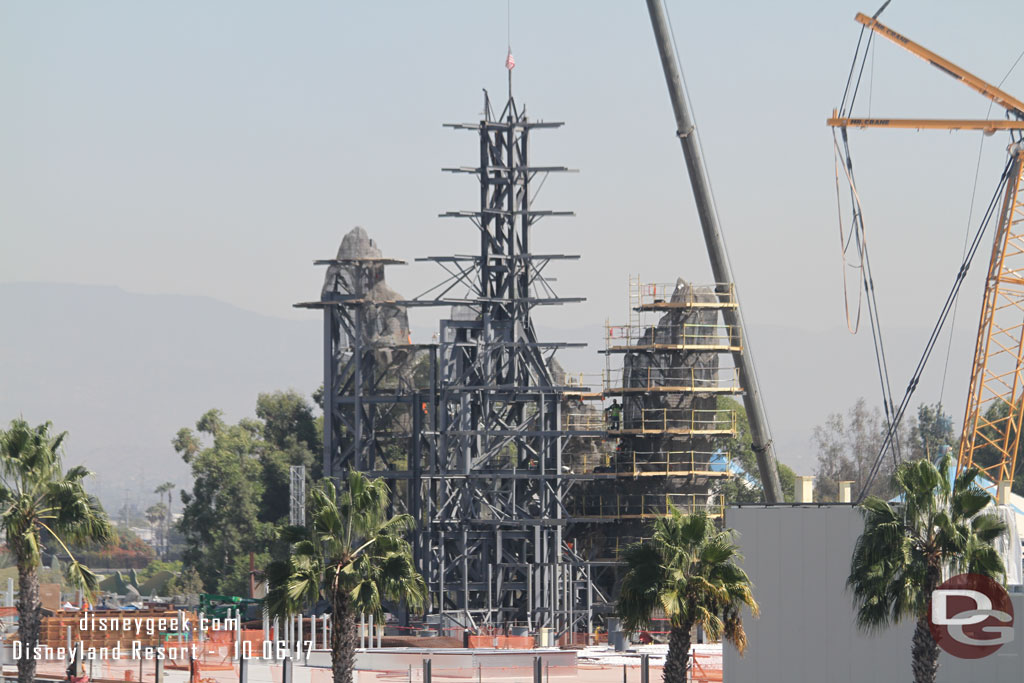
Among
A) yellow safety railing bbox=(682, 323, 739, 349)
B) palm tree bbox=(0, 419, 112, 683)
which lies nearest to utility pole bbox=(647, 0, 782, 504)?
yellow safety railing bbox=(682, 323, 739, 349)

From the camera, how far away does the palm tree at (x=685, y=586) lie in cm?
4184

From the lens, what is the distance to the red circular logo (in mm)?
43719

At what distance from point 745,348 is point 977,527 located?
37.6m

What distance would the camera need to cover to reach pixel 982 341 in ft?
250

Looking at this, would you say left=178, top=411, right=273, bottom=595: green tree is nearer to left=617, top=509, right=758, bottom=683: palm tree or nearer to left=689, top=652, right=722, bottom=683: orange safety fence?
left=689, top=652, right=722, bottom=683: orange safety fence

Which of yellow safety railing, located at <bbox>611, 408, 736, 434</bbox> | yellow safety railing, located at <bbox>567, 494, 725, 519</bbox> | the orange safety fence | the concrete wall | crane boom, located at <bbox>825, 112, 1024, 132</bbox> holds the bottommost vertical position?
the orange safety fence

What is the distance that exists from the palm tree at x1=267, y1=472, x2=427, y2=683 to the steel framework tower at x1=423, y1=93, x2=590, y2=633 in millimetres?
31663

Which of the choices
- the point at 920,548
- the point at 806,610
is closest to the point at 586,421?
the point at 806,610

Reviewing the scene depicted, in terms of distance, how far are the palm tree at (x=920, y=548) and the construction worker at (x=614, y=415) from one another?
1759 inches

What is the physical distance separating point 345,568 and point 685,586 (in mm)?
8087

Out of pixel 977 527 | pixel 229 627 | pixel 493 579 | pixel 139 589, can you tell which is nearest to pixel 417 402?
pixel 493 579

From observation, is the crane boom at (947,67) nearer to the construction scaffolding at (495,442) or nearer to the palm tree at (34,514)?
the construction scaffolding at (495,442)

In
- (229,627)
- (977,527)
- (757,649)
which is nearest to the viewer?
(977,527)

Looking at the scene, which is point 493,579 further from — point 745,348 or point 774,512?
point 774,512
